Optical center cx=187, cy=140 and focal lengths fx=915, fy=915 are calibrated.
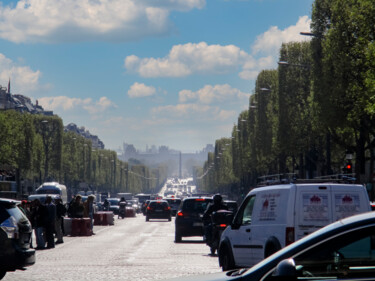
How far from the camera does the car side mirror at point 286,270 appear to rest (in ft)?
17.5

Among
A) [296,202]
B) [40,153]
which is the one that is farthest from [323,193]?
[40,153]

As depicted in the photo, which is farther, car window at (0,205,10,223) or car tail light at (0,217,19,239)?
car window at (0,205,10,223)

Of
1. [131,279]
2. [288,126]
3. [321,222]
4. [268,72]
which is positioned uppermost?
[268,72]

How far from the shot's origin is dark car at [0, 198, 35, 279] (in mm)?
15453

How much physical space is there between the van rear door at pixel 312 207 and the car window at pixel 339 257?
26.2 feet

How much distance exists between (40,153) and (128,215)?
1935 cm

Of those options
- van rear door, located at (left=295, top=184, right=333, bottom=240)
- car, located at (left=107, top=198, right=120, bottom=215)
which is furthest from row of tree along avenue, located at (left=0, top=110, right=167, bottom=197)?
van rear door, located at (left=295, top=184, right=333, bottom=240)

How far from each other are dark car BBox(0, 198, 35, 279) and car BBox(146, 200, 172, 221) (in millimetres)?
50368

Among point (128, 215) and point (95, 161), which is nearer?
point (128, 215)

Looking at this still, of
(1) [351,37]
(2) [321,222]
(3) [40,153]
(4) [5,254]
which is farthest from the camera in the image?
(3) [40,153]

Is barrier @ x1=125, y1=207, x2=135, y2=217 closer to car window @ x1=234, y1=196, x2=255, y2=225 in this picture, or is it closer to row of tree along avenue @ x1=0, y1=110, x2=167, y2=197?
row of tree along avenue @ x1=0, y1=110, x2=167, y2=197

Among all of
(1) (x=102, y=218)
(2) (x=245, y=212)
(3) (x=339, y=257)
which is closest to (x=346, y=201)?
(2) (x=245, y=212)

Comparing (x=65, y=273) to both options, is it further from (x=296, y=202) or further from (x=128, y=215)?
(x=128, y=215)

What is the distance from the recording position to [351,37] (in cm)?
4012
